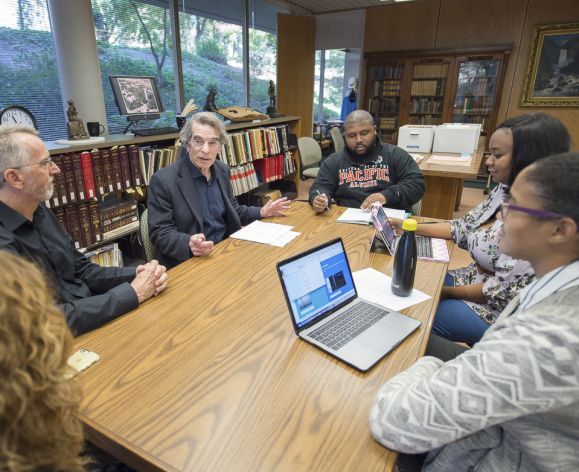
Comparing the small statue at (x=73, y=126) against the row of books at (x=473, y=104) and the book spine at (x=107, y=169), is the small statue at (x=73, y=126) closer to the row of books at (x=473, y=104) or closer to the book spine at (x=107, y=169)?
the book spine at (x=107, y=169)

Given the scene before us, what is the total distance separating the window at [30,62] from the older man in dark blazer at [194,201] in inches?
68.0

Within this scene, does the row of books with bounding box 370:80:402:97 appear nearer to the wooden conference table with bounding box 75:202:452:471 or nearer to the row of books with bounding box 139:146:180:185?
the row of books with bounding box 139:146:180:185

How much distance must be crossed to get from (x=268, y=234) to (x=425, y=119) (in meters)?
5.54

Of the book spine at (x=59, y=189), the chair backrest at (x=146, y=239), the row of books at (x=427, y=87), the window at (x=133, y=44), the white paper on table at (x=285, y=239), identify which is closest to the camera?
the white paper on table at (x=285, y=239)

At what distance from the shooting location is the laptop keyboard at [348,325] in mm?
1062

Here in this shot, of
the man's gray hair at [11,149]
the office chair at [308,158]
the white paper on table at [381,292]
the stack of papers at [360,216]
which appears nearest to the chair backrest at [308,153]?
the office chair at [308,158]

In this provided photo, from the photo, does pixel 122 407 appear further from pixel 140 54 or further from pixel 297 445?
pixel 140 54

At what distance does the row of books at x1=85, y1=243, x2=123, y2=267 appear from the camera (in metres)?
2.64

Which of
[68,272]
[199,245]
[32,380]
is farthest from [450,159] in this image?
[32,380]

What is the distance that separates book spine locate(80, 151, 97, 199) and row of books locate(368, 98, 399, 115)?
538 centimetres

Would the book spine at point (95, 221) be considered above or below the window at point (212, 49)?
below

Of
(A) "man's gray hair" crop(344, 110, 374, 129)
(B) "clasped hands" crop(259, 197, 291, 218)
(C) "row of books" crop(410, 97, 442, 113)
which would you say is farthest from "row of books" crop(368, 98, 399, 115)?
(B) "clasped hands" crop(259, 197, 291, 218)

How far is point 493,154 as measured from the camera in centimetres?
165

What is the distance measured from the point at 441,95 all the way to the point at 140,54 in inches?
185
